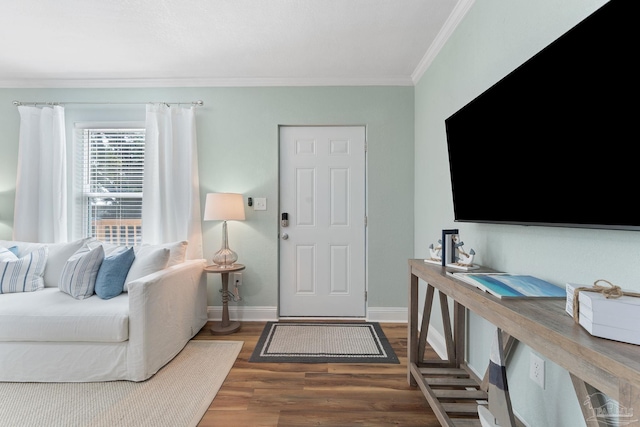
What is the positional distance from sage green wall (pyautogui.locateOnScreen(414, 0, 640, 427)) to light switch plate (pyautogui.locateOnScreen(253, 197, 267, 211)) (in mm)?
1618

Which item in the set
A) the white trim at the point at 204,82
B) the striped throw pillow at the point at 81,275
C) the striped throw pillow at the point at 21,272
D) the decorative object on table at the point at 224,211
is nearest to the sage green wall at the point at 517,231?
the white trim at the point at 204,82

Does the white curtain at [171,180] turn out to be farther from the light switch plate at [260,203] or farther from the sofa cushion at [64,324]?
the sofa cushion at [64,324]

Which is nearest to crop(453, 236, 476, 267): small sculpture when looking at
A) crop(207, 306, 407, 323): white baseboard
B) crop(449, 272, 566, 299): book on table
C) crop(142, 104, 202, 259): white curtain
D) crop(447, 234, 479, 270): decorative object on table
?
crop(447, 234, 479, 270): decorative object on table

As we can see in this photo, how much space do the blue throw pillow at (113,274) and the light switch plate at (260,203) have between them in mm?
1172

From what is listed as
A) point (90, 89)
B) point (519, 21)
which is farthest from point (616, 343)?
point (90, 89)

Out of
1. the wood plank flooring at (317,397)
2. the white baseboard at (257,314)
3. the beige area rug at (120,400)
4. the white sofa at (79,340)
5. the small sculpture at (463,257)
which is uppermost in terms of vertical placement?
the small sculpture at (463,257)

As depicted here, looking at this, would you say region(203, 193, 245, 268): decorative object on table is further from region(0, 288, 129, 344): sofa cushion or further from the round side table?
region(0, 288, 129, 344): sofa cushion

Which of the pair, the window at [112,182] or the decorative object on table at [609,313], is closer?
the decorative object on table at [609,313]

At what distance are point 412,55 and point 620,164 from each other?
2186 mm

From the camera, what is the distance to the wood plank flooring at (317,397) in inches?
64.3

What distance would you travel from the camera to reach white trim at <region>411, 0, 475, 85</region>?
1962 mm

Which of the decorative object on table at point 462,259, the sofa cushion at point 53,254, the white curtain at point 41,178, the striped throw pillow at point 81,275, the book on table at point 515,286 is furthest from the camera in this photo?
the white curtain at point 41,178

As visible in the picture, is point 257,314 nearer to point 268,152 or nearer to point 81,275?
point 81,275

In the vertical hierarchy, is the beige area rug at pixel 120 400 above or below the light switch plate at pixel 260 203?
below
